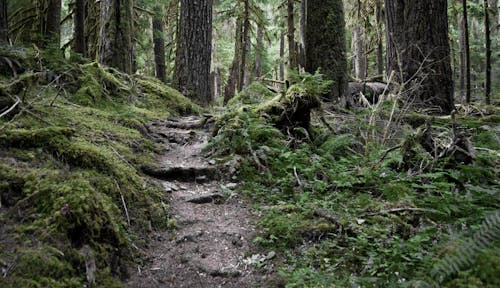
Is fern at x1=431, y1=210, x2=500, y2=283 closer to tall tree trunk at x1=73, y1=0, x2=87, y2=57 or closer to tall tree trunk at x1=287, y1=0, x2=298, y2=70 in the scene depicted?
tall tree trunk at x1=73, y1=0, x2=87, y2=57

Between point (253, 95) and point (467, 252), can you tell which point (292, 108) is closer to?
point (253, 95)

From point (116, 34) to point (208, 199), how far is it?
520cm

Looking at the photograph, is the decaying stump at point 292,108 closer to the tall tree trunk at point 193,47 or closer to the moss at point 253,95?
the moss at point 253,95

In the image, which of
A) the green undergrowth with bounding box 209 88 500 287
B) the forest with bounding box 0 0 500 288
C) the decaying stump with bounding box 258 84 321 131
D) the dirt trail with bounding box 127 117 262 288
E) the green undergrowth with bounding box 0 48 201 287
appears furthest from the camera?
the decaying stump with bounding box 258 84 321 131

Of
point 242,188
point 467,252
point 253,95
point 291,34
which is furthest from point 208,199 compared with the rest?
point 291,34

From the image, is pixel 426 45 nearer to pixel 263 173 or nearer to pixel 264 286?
pixel 263 173

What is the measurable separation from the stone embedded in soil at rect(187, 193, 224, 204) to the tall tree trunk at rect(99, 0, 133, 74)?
4943mm

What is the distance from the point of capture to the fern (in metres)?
1.61

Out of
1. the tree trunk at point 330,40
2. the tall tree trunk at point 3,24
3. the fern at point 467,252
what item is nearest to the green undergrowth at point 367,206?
the fern at point 467,252

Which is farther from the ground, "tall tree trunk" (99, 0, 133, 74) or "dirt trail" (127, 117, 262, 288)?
"tall tree trunk" (99, 0, 133, 74)

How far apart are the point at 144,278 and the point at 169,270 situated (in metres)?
0.23

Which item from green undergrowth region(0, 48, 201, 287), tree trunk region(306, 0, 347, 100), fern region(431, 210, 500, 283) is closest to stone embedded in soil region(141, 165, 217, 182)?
green undergrowth region(0, 48, 201, 287)

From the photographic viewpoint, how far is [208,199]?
12.8ft

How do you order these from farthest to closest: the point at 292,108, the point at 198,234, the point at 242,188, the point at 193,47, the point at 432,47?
the point at 193,47 < the point at 432,47 < the point at 292,108 < the point at 242,188 < the point at 198,234
